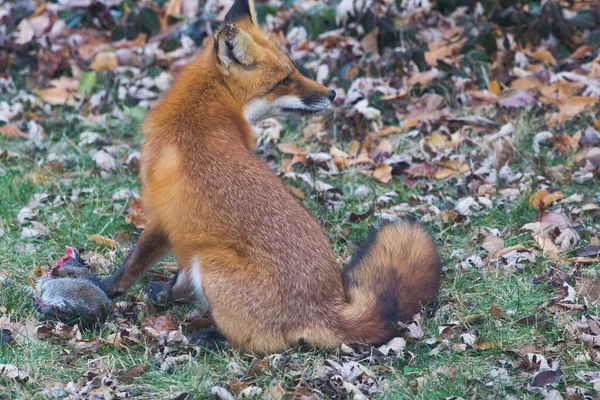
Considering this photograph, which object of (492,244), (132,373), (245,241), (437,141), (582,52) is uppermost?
(245,241)

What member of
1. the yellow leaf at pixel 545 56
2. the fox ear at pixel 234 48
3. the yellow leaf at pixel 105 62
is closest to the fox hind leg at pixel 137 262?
the fox ear at pixel 234 48

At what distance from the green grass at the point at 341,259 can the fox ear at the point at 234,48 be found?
1.59 meters

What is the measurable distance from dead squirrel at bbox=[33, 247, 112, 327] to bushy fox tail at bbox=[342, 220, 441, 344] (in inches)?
59.6

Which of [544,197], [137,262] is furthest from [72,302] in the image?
[544,197]

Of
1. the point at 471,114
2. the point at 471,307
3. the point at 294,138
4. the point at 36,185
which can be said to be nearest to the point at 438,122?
the point at 471,114

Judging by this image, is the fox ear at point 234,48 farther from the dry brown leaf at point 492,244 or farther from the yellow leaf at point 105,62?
the yellow leaf at point 105,62

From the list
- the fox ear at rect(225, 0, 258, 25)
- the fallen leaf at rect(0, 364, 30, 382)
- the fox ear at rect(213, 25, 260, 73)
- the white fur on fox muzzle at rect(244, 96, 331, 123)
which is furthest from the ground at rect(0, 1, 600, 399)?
the fox ear at rect(225, 0, 258, 25)

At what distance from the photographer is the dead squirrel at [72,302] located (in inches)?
187

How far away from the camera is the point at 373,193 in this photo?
6.68 meters

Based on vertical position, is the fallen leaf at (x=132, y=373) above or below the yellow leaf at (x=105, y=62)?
above

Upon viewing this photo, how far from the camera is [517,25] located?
8.75m

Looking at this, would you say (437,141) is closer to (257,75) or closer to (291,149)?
(291,149)

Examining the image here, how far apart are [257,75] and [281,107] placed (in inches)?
12.4

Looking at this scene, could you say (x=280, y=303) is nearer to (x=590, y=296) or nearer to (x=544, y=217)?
(x=590, y=296)
